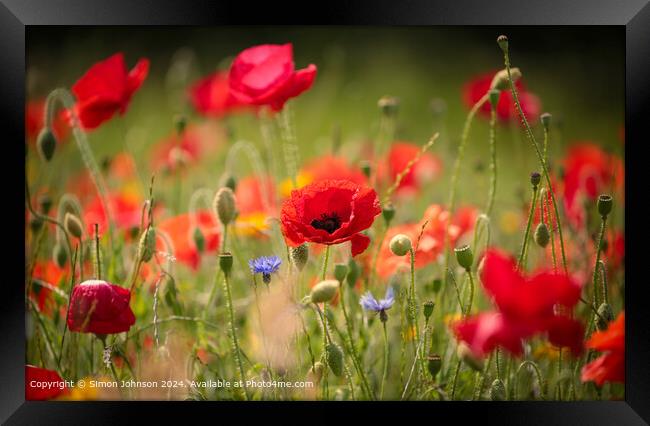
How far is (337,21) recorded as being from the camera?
145cm

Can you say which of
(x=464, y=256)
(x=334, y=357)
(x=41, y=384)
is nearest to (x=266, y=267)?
(x=334, y=357)

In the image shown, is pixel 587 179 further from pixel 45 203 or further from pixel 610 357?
pixel 45 203

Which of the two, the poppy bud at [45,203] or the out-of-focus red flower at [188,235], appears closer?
the poppy bud at [45,203]

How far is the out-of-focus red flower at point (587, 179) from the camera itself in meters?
1.87

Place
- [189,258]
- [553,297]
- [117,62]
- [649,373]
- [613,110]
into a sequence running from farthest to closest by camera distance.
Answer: [189,258], [613,110], [117,62], [649,373], [553,297]

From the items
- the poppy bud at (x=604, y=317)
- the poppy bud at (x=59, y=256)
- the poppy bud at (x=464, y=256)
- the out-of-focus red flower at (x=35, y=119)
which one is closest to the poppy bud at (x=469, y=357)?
the poppy bud at (x=464, y=256)

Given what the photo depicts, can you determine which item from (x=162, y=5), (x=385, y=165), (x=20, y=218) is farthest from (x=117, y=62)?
(x=385, y=165)

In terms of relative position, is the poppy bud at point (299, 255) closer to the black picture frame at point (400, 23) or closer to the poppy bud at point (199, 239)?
the black picture frame at point (400, 23)

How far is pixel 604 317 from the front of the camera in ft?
4.79

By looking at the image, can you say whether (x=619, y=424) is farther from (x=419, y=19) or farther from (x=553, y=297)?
(x=419, y=19)

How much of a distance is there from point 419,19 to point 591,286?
53cm

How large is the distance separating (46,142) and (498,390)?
0.79 metres

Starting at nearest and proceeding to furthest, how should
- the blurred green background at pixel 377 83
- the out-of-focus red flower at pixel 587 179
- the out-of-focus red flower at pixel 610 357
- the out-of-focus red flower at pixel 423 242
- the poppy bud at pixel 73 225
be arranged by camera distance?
the out-of-focus red flower at pixel 610 357 < the poppy bud at pixel 73 225 < the out-of-focus red flower at pixel 423 242 < the out-of-focus red flower at pixel 587 179 < the blurred green background at pixel 377 83

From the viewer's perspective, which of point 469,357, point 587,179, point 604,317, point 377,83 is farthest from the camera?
point 377,83
